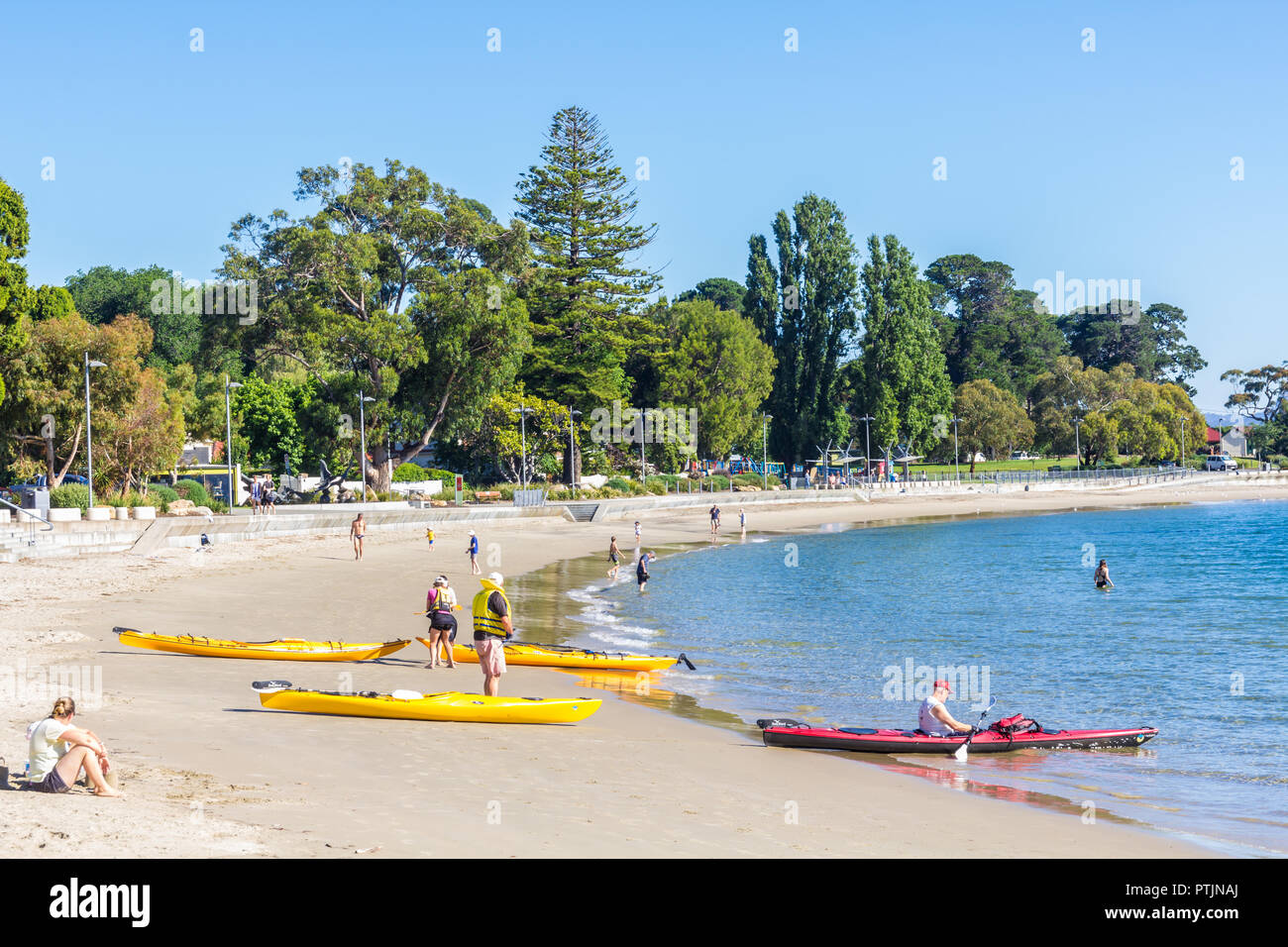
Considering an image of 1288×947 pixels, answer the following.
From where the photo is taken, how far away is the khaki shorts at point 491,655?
14.0m

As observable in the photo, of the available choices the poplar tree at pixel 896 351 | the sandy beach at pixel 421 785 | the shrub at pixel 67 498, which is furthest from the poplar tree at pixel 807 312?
the sandy beach at pixel 421 785

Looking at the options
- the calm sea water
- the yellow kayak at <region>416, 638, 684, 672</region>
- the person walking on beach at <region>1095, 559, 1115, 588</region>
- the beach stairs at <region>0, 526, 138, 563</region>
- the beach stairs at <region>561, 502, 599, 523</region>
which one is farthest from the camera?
the beach stairs at <region>561, 502, 599, 523</region>

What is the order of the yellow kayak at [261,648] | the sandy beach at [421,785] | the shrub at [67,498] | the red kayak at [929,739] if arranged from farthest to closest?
1. the shrub at [67,498]
2. the yellow kayak at [261,648]
3. the red kayak at [929,739]
4. the sandy beach at [421,785]

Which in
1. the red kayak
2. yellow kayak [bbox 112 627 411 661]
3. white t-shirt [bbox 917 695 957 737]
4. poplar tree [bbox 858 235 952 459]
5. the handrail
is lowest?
the red kayak

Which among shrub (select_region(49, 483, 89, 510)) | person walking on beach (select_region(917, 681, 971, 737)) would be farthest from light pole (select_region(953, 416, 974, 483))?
person walking on beach (select_region(917, 681, 971, 737))

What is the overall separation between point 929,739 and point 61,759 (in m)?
9.77

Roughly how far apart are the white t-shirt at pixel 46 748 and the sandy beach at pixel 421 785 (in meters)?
0.47

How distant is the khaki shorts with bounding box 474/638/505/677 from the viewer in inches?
551

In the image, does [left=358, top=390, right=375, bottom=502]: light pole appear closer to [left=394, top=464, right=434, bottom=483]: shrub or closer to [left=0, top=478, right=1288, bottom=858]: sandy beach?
[left=394, top=464, right=434, bottom=483]: shrub

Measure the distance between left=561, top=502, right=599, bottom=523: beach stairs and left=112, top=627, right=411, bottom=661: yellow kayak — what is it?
139 ft

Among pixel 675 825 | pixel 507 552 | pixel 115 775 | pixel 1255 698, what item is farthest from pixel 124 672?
pixel 507 552

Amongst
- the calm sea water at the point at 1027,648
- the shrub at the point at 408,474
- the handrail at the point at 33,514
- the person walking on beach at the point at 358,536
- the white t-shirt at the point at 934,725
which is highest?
the shrub at the point at 408,474

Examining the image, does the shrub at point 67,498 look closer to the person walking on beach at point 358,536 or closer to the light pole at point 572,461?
the person walking on beach at point 358,536
